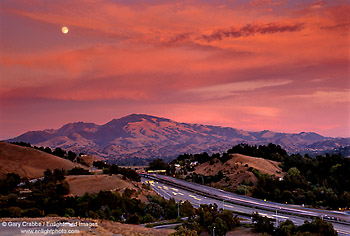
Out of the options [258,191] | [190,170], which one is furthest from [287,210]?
[190,170]

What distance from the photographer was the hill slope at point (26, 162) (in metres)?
102

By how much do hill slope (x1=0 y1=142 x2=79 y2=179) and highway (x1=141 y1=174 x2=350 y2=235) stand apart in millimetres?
42822

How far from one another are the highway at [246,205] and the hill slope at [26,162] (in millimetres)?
42822

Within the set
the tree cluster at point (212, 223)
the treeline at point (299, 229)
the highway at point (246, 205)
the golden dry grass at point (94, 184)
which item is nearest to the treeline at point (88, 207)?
the golden dry grass at point (94, 184)

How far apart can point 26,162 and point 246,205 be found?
8402 centimetres

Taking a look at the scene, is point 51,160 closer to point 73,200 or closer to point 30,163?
point 30,163

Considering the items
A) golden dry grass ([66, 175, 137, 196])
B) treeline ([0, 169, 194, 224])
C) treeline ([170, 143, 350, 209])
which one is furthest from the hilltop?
treeline ([0, 169, 194, 224])

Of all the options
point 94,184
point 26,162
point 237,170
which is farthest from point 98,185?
point 237,170

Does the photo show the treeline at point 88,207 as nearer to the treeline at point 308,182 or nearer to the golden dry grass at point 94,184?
the golden dry grass at point 94,184

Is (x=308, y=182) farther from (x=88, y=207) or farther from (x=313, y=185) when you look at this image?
(x=88, y=207)

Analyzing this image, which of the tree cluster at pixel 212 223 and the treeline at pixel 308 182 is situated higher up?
the treeline at pixel 308 182

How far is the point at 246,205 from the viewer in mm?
72062

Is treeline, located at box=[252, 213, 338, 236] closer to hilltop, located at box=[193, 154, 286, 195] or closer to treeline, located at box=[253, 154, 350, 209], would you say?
treeline, located at box=[253, 154, 350, 209]

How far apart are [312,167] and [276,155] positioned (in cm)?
3140
